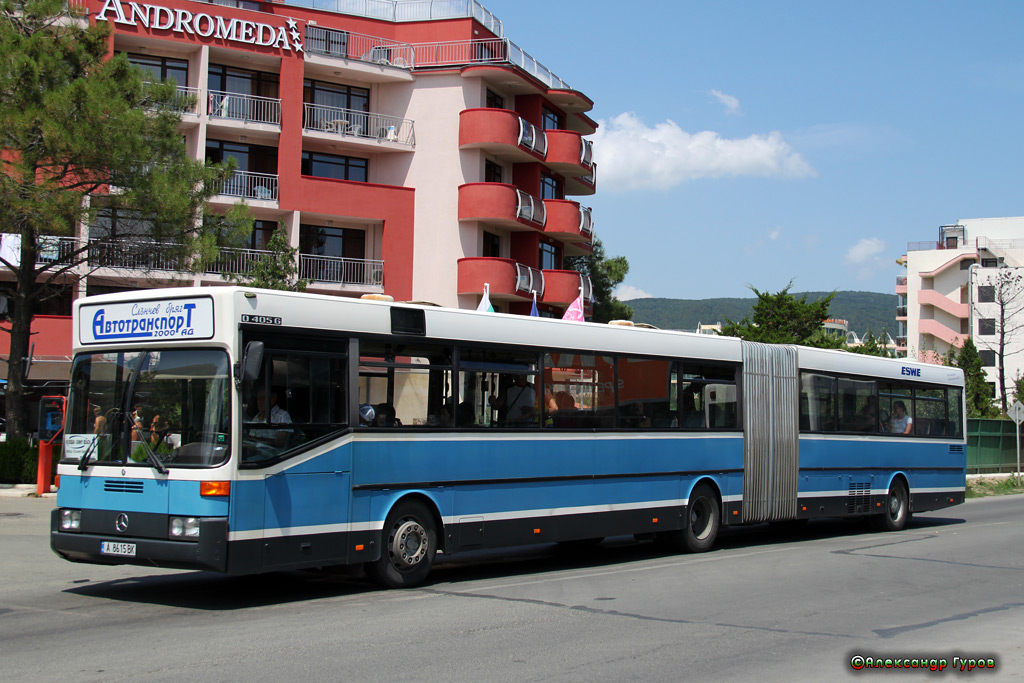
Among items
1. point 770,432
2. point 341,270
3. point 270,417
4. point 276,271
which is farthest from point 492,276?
point 270,417

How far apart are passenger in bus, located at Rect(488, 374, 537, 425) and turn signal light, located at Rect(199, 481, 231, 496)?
3.77 meters

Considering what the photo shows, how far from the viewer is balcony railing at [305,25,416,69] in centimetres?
4041

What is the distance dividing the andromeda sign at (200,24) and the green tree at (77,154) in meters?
12.8

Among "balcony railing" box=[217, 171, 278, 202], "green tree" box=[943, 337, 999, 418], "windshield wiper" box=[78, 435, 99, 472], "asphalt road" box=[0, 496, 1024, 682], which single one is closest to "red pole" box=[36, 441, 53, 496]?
"asphalt road" box=[0, 496, 1024, 682]

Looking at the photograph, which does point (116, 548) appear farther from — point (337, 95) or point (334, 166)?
point (337, 95)

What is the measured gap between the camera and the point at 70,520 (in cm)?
1023

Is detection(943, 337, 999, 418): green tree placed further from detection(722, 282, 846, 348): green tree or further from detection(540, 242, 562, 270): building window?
detection(540, 242, 562, 270): building window

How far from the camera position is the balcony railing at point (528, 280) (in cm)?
4031

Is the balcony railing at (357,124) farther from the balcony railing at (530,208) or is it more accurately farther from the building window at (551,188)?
the building window at (551,188)

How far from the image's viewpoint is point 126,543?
977cm

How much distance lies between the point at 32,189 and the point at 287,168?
1803 cm

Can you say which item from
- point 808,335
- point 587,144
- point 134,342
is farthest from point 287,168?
point 808,335

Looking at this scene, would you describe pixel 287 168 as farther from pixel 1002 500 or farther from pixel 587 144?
pixel 1002 500

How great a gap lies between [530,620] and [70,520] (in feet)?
15.1
